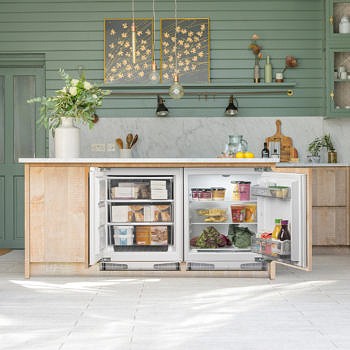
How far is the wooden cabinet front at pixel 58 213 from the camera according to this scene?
526 cm

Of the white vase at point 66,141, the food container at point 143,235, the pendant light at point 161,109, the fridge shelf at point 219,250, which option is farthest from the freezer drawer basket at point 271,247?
the pendant light at point 161,109

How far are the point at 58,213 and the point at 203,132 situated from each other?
2.76m

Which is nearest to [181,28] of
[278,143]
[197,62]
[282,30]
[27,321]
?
[197,62]

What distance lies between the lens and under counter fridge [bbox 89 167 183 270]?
17.5 feet

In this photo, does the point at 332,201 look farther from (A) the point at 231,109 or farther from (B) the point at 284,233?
(B) the point at 284,233

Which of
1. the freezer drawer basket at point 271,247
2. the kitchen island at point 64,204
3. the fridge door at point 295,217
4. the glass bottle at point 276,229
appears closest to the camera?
the fridge door at point 295,217

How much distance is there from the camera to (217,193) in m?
5.59

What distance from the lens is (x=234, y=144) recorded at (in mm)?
5918

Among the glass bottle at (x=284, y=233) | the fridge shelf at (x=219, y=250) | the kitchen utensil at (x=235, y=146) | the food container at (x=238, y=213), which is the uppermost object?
the kitchen utensil at (x=235, y=146)

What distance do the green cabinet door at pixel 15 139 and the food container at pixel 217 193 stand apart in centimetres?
290

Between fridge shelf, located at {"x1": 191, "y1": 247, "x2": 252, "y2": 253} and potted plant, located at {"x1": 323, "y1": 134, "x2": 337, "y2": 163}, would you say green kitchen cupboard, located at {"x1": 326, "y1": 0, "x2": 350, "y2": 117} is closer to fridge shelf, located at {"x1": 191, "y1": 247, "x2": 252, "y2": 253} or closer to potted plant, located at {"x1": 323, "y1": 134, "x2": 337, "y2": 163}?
potted plant, located at {"x1": 323, "y1": 134, "x2": 337, "y2": 163}

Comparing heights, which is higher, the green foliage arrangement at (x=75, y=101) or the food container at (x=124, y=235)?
the green foliage arrangement at (x=75, y=101)

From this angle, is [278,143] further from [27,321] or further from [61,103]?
[27,321]

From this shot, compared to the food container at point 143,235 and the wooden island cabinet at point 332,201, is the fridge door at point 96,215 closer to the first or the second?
the food container at point 143,235
